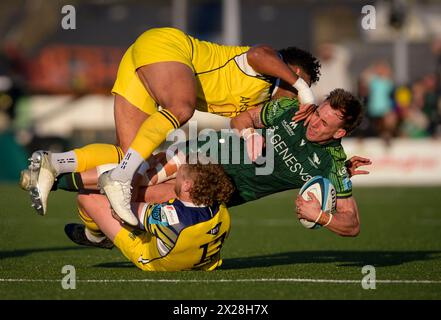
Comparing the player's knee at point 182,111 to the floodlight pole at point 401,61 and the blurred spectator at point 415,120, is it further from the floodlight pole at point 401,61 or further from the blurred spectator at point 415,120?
the floodlight pole at point 401,61

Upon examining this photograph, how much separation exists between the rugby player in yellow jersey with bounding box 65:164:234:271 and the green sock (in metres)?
0.54

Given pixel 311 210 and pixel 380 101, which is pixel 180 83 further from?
pixel 380 101

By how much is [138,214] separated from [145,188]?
63cm

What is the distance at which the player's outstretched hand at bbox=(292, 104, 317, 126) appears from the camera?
8.70 metres

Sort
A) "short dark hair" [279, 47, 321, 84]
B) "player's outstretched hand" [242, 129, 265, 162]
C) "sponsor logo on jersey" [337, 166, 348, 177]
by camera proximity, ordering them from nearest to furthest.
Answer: "sponsor logo on jersey" [337, 166, 348, 177] → "player's outstretched hand" [242, 129, 265, 162] → "short dark hair" [279, 47, 321, 84]

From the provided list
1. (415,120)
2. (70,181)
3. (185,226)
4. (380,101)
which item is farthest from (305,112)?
(415,120)

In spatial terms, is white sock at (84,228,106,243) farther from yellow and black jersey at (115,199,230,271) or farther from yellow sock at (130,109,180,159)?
yellow sock at (130,109,180,159)

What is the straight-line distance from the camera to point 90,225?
903 cm

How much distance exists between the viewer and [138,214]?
8.41 metres

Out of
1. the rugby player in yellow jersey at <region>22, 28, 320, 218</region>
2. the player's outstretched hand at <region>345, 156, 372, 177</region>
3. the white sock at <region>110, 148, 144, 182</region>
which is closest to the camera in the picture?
the white sock at <region>110, 148, 144, 182</region>

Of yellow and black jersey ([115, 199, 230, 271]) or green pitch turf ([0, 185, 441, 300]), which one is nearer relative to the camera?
green pitch turf ([0, 185, 441, 300])

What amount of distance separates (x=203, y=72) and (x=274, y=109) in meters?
0.69

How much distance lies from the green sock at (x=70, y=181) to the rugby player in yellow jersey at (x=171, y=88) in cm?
7

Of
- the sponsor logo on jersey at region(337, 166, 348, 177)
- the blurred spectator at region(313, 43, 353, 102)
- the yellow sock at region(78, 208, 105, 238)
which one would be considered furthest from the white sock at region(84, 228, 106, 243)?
the blurred spectator at region(313, 43, 353, 102)
